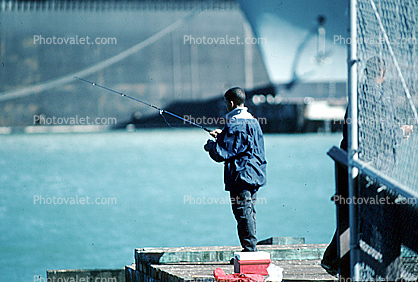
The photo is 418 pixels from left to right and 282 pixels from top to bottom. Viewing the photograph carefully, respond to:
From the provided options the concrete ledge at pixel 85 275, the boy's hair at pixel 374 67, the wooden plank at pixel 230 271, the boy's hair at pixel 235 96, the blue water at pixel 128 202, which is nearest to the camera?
the boy's hair at pixel 374 67

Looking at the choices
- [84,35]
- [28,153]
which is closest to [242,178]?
[28,153]

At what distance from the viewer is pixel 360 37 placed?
2.43m

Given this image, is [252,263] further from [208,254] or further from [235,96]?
[235,96]

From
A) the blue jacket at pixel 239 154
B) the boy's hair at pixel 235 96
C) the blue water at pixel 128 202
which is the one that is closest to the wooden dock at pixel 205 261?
the blue jacket at pixel 239 154

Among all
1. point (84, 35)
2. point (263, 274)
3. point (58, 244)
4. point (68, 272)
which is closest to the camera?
point (263, 274)

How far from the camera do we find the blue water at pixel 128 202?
9.03 meters

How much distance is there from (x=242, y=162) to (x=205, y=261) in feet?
2.25

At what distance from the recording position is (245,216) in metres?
3.28

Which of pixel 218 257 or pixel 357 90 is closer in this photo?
pixel 357 90

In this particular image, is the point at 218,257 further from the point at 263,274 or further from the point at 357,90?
the point at 357,90

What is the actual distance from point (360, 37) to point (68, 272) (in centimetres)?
305

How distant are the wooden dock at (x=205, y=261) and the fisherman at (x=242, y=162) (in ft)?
0.94

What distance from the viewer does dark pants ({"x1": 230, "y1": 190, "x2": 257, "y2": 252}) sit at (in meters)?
3.28

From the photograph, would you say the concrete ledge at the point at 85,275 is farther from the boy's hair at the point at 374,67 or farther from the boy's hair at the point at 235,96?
the boy's hair at the point at 374,67
